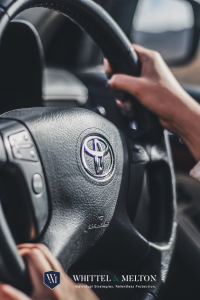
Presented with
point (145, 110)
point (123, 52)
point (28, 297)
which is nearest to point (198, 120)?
point (145, 110)

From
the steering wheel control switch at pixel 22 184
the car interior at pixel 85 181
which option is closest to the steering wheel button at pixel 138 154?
the car interior at pixel 85 181

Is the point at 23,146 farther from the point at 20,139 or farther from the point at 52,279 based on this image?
the point at 52,279

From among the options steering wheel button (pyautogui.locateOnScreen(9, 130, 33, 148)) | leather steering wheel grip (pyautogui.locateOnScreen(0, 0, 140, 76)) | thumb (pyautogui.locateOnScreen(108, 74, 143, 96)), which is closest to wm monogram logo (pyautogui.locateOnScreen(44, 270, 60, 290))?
steering wheel button (pyautogui.locateOnScreen(9, 130, 33, 148))

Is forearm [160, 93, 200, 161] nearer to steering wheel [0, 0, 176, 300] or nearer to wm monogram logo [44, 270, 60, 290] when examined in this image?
steering wheel [0, 0, 176, 300]

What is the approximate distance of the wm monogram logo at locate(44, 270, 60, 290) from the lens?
0.50 metres

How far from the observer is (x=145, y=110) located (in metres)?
1.00

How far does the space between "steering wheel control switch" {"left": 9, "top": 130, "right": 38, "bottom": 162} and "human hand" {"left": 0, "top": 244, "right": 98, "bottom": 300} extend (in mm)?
163

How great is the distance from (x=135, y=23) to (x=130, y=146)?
1200mm

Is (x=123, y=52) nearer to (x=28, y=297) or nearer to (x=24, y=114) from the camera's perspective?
(x=24, y=114)

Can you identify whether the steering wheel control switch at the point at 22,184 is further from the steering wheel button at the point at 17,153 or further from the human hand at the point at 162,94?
the human hand at the point at 162,94

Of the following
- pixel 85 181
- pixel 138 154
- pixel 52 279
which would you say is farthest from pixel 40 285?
pixel 138 154

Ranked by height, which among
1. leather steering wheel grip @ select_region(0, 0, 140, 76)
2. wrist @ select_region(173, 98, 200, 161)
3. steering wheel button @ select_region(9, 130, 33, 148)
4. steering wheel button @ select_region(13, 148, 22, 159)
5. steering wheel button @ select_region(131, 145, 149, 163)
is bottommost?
steering wheel button @ select_region(131, 145, 149, 163)

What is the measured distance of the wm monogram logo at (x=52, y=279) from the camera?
496 mm

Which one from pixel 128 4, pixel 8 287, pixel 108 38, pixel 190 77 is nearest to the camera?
pixel 8 287
